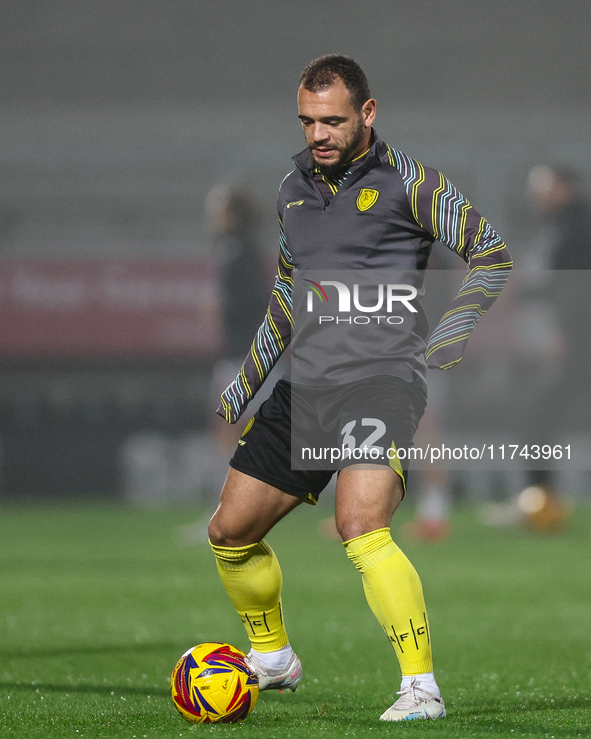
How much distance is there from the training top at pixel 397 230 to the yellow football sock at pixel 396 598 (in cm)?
46

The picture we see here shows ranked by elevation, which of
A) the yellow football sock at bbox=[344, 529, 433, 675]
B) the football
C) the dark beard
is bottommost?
the football

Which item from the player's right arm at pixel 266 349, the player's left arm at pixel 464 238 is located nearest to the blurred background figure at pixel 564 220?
the player's right arm at pixel 266 349

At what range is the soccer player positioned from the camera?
2.85 meters

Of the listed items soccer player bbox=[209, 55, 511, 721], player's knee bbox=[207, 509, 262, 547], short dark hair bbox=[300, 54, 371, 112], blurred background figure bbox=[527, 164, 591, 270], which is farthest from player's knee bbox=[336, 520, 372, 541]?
blurred background figure bbox=[527, 164, 591, 270]

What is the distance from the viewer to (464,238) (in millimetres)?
2998

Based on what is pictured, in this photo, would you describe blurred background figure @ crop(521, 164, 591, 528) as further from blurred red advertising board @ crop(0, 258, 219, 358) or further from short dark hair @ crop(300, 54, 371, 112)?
short dark hair @ crop(300, 54, 371, 112)

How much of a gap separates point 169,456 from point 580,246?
554 centimetres

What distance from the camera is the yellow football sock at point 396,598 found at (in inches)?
111

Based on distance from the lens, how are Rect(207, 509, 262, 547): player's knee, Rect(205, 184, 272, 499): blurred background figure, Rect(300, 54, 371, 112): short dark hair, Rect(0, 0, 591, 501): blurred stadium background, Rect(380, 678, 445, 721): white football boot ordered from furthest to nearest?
Rect(0, 0, 591, 501): blurred stadium background < Rect(205, 184, 272, 499): blurred background figure < Rect(207, 509, 262, 547): player's knee < Rect(300, 54, 371, 112): short dark hair < Rect(380, 678, 445, 721): white football boot

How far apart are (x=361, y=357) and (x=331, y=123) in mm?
623

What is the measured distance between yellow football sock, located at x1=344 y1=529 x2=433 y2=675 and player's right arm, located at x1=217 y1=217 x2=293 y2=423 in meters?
0.68

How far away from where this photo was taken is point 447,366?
9.25 ft

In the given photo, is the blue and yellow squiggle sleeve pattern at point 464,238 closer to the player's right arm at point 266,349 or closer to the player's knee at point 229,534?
the player's right arm at point 266,349

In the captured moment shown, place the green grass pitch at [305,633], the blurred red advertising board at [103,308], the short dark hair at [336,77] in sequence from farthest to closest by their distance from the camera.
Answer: the blurred red advertising board at [103,308]
the short dark hair at [336,77]
the green grass pitch at [305,633]
